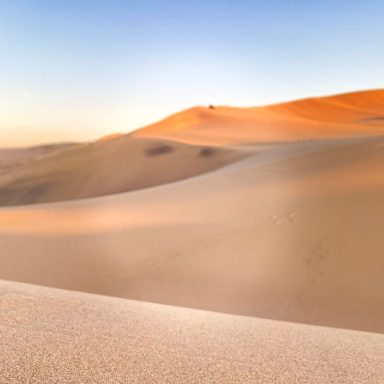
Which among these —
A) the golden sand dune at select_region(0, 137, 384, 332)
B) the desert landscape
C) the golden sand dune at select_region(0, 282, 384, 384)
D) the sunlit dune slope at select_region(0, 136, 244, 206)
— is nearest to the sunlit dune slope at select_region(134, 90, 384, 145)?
the sunlit dune slope at select_region(0, 136, 244, 206)

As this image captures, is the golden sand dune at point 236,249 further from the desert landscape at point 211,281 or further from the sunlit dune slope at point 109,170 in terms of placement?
the sunlit dune slope at point 109,170

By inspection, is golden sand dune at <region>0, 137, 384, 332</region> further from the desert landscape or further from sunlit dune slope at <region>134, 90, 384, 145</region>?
sunlit dune slope at <region>134, 90, 384, 145</region>

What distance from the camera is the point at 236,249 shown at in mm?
6309

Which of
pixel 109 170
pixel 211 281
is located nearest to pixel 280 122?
pixel 109 170

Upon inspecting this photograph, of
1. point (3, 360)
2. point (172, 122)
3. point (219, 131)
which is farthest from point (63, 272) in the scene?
point (172, 122)

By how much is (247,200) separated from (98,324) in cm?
669

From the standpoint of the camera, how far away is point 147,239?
7035 mm

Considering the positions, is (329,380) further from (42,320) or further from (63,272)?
(63,272)

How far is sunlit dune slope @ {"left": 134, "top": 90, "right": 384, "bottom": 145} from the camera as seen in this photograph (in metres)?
36.4

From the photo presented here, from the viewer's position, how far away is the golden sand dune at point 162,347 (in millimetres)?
2131

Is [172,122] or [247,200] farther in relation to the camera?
[172,122]

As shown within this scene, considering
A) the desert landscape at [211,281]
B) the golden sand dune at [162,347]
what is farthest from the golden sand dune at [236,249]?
the golden sand dune at [162,347]

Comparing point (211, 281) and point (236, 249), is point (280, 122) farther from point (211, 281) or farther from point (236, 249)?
point (211, 281)

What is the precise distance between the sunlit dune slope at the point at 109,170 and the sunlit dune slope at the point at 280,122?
469 cm
